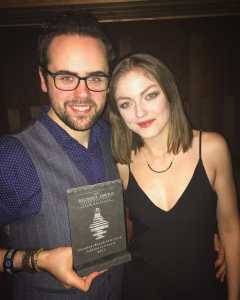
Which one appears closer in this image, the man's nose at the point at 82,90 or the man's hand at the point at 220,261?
the man's nose at the point at 82,90

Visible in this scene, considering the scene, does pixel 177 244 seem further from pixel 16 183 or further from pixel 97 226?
pixel 16 183

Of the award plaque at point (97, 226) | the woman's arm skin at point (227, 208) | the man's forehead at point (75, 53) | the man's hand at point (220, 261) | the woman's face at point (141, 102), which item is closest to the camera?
the award plaque at point (97, 226)

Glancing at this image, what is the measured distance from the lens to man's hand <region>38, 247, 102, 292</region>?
129 cm

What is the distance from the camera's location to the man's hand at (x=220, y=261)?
1.90 meters

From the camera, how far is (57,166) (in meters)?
1.45

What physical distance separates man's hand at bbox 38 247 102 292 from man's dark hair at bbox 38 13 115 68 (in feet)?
3.22

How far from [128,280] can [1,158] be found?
117 cm

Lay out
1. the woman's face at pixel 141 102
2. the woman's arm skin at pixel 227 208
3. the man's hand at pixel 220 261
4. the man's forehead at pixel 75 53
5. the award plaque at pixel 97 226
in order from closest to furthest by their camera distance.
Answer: the award plaque at pixel 97 226
the man's forehead at pixel 75 53
the woman's face at pixel 141 102
the woman's arm skin at pixel 227 208
the man's hand at pixel 220 261

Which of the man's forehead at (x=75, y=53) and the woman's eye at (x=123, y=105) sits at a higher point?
the man's forehead at (x=75, y=53)

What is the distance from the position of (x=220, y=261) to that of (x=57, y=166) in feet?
4.13

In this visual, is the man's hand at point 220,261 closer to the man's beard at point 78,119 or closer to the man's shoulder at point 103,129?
the man's shoulder at point 103,129

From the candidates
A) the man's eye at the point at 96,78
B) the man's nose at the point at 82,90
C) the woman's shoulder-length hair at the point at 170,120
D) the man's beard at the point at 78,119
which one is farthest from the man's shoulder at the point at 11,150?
the woman's shoulder-length hair at the point at 170,120

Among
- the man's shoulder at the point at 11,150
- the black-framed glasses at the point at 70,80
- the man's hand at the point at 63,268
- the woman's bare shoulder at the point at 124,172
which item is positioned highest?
the black-framed glasses at the point at 70,80

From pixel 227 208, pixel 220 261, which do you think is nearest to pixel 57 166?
pixel 227 208
